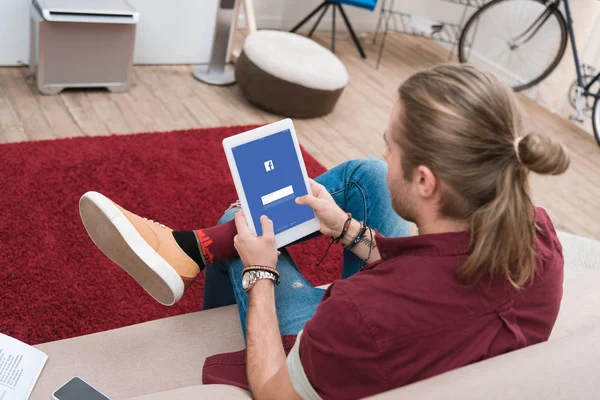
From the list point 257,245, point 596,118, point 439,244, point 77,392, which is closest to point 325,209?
point 257,245

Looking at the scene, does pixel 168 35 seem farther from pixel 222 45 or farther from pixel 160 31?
pixel 222 45

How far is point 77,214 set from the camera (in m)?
2.13

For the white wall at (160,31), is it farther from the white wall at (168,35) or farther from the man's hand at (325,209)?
the man's hand at (325,209)

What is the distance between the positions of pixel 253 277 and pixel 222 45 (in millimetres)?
2365

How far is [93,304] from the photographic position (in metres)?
1.81

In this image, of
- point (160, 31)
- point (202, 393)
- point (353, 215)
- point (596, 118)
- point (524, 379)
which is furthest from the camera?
point (596, 118)

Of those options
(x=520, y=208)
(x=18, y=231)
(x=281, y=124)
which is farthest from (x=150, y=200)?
(x=520, y=208)

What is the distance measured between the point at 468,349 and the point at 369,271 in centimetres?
18

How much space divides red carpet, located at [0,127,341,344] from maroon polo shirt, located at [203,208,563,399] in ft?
3.36

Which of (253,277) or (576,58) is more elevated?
(253,277)

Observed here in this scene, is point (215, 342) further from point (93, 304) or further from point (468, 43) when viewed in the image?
point (468, 43)

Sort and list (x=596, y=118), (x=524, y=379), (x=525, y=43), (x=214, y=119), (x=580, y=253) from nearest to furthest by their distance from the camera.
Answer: (x=524, y=379)
(x=580, y=253)
(x=214, y=119)
(x=596, y=118)
(x=525, y=43)

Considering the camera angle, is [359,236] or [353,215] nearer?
[359,236]

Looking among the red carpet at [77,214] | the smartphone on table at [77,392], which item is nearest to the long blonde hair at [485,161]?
the smartphone on table at [77,392]
